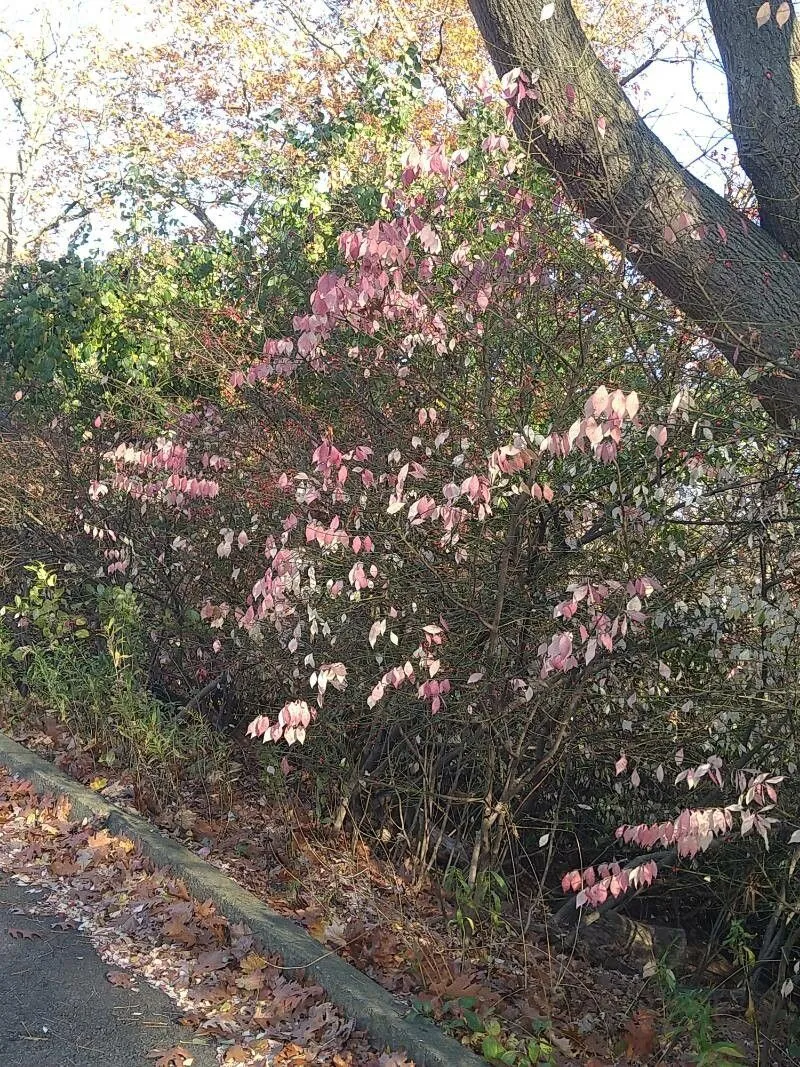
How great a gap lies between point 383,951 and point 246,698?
258cm

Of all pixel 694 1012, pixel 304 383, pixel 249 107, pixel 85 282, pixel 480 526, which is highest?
pixel 249 107

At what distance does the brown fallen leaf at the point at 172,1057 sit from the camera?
338 centimetres

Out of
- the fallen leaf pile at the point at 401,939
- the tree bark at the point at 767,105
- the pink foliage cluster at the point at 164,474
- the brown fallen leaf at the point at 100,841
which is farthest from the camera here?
the pink foliage cluster at the point at 164,474

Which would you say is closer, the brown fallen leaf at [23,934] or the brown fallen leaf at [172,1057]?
the brown fallen leaf at [172,1057]

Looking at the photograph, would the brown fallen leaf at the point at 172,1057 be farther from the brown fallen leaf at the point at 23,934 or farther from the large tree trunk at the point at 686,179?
the large tree trunk at the point at 686,179

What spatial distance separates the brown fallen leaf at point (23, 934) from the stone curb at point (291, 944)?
2.26 ft

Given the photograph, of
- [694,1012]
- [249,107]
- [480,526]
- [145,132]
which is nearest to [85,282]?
[480,526]

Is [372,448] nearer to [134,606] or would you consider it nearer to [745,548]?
[745,548]

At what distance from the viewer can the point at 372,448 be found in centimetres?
482

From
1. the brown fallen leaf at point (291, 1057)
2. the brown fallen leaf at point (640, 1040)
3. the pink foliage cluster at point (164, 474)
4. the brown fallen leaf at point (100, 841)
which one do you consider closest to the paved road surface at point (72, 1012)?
the brown fallen leaf at point (291, 1057)

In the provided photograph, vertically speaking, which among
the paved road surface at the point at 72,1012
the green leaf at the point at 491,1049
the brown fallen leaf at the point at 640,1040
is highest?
the paved road surface at the point at 72,1012

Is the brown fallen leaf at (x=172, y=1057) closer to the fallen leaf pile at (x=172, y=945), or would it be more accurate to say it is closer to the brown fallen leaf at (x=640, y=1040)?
the fallen leaf pile at (x=172, y=945)

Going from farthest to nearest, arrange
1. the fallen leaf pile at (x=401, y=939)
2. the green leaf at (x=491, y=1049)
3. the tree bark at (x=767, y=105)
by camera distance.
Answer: the tree bark at (x=767, y=105) → the fallen leaf pile at (x=401, y=939) → the green leaf at (x=491, y=1049)

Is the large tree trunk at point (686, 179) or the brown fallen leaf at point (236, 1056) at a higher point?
the large tree trunk at point (686, 179)
